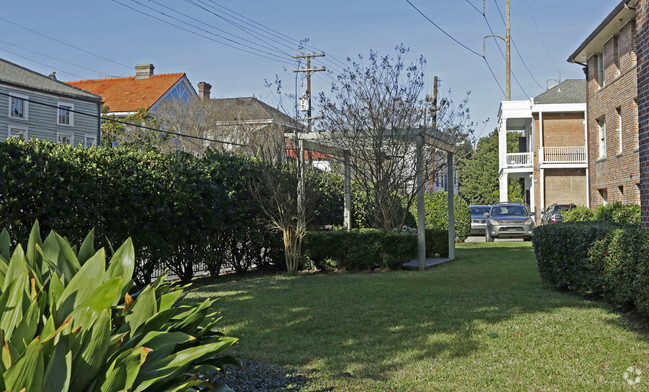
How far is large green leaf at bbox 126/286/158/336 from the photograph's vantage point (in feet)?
8.11

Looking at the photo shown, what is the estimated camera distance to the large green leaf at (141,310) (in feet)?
8.11

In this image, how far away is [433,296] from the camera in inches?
347

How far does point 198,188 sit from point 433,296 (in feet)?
16.3

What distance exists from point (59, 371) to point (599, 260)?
7.06 metres

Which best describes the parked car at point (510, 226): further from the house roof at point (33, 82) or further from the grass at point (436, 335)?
the house roof at point (33, 82)

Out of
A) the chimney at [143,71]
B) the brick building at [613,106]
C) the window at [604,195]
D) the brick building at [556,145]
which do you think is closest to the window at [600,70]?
the brick building at [613,106]

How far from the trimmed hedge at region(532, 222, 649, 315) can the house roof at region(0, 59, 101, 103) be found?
2730 centimetres

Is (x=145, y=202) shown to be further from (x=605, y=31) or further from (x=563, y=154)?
(x=563, y=154)

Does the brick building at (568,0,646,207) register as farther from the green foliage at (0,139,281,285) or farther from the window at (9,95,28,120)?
the window at (9,95,28,120)

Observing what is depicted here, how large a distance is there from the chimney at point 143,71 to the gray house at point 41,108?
13.5m

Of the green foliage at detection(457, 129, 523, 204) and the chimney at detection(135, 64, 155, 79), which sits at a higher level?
the chimney at detection(135, 64, 155, 79)

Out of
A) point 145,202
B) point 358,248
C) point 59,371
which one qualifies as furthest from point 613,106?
point 59,371

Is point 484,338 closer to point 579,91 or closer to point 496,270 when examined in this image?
point 496,270

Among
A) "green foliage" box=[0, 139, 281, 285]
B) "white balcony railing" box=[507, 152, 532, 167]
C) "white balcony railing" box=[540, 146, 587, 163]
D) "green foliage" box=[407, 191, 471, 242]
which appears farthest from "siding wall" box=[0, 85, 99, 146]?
"white balcony railing" box=[540, 146, 587, 163]
